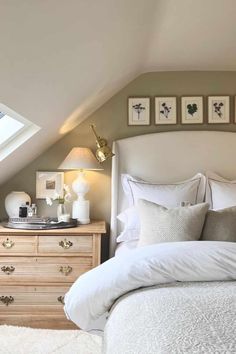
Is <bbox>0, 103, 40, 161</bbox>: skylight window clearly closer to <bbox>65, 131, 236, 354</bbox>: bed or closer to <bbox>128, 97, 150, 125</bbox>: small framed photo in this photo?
<bbox>128, 97, 150, 125</bbox>: small framed photo

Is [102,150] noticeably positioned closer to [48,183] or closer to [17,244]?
[48,183]

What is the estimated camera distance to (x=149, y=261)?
177cm

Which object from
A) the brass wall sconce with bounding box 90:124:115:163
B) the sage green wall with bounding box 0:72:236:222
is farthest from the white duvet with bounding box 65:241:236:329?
the sage green wall with bounding box 0:72:236:222

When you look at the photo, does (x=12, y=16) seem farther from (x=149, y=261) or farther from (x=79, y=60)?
(x=149, y=261)

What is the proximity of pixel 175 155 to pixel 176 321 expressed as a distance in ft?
7.10

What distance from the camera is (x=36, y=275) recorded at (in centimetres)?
283

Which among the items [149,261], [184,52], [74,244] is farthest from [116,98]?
[149,261]

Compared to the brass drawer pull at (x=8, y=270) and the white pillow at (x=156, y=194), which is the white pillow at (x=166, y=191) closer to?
the white pillow at (x=156, y=194)

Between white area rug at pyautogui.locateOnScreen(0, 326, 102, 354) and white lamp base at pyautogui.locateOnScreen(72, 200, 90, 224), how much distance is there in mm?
853

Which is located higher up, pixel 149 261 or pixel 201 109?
pixel 201 109

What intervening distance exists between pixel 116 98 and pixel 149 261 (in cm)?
197

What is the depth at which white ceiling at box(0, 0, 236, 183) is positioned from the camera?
1.46m

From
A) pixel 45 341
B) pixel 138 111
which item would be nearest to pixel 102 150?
pixel 138 111

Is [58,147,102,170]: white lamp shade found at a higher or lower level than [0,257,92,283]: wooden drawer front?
higher
